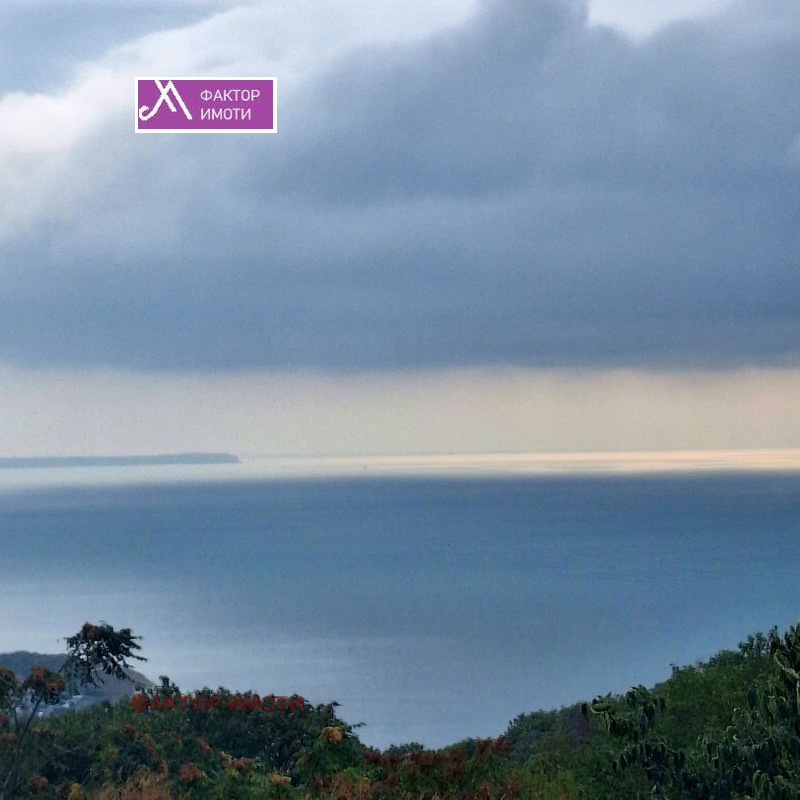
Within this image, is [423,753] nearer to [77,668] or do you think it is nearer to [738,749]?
[738,749]

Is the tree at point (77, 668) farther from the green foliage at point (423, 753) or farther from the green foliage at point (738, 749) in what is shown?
the green foliage at point (738, 749)

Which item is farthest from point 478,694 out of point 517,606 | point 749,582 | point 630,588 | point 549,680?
point 749,582

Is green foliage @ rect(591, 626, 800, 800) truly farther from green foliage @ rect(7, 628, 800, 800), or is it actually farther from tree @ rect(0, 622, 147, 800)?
tree @ rect(0, 622, 147, 800)

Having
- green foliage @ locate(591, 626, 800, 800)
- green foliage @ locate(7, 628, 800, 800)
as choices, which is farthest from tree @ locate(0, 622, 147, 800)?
green foliage @ locate(591, 626, 800, 800)

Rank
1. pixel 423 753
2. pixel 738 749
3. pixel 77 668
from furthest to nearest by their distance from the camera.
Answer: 1. pixel 77 668
2. pixel 423 753
3. pixel 738 749

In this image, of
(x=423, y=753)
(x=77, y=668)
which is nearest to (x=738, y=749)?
Result: (x=423, y=753)

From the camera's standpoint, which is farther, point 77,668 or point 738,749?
point 77,668

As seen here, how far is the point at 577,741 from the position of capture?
22438mm

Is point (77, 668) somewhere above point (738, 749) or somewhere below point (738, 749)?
above

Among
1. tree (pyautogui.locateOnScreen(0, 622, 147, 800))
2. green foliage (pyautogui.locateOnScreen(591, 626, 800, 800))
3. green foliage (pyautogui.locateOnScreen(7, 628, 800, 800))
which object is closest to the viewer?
green foliage (pyautogui.locateOnScreen(591, 626, 800, 800))

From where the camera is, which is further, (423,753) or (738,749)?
(423,753)

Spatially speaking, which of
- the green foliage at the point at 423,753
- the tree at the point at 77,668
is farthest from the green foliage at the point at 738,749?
the tree at the point at 77,668

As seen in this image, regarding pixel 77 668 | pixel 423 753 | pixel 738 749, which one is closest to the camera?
pixel 738 749

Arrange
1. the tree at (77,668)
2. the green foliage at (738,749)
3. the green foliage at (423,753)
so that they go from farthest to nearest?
the tree at (77,668), the green foliage at (423,753), the green foliage at (738,749)
